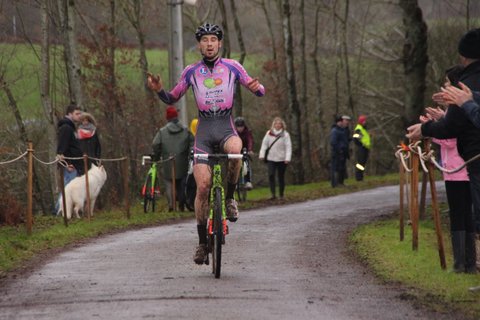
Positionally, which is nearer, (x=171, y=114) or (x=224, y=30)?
→ (x=171, y=114)

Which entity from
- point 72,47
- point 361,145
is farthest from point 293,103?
point 72,47

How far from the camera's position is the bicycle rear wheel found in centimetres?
1070

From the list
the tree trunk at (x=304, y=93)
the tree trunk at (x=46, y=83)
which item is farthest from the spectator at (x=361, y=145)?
the tree trunk at (x=304, y=93)

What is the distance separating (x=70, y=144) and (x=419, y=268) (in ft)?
33.9

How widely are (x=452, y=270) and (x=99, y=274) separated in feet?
11.8

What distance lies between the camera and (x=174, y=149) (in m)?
22.5

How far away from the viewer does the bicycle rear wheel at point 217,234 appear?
10.7 meters

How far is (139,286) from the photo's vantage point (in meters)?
10.1

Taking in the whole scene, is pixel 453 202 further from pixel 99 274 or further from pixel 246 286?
pixel 99 274

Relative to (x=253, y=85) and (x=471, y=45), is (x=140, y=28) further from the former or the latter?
(x=471, y=45)

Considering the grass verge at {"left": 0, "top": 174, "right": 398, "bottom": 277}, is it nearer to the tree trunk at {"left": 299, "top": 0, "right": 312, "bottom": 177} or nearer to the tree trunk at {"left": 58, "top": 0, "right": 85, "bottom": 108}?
the tree trunk at {"left": 58, "top": 0, "right": 85, "bottom": 108}

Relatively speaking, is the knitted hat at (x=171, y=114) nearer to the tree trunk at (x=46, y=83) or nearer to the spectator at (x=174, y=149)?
the spectator at (x=174, y=149)

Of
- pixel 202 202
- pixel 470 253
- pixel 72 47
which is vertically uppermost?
pixel 72 47

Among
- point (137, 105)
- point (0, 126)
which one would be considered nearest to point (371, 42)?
point (137, 105)
